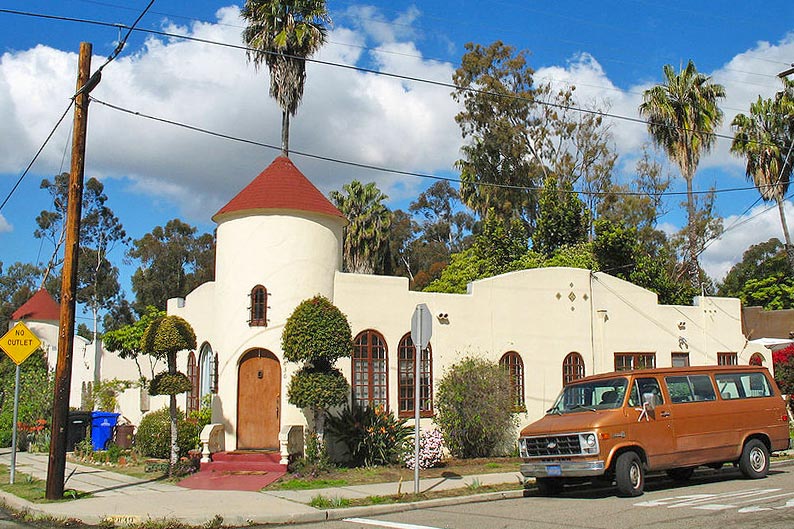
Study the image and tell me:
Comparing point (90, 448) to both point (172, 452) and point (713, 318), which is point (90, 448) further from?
point (713, 318)

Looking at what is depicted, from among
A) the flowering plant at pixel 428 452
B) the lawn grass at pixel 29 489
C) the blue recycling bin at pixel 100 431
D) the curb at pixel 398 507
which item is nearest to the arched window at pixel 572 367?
the flowering plant at pixel 428 452

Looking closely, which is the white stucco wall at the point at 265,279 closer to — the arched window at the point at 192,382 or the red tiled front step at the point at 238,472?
the red tiled front step at the point at 238,472

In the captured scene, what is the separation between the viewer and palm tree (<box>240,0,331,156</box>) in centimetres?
2589

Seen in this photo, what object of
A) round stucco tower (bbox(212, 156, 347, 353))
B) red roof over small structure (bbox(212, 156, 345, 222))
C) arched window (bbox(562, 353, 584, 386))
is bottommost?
arched window (bbox(562, 353, 584, 386))

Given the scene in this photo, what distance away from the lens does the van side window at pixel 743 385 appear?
551 inches

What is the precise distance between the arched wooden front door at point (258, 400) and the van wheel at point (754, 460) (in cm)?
916

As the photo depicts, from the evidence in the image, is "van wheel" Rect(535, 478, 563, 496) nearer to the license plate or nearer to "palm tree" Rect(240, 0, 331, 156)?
the license plate

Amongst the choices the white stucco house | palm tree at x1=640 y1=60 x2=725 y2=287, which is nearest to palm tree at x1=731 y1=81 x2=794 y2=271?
palm tree at x1=640 y1=60 x2=725 y2=287

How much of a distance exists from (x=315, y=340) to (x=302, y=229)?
3.01 metres

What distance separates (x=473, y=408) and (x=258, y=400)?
4.87 m

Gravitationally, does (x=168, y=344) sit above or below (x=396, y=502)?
above

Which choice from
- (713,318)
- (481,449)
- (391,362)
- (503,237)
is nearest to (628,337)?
(713,318)

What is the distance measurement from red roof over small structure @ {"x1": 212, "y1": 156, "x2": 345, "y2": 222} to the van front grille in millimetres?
7240

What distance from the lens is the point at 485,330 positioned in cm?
1978
